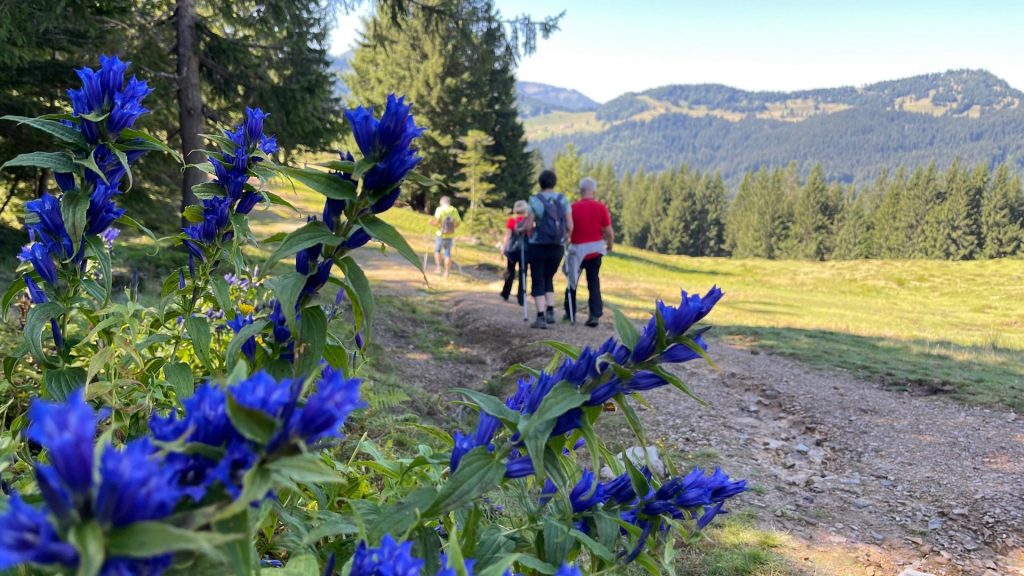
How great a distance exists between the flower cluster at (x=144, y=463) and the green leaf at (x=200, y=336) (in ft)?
3.75

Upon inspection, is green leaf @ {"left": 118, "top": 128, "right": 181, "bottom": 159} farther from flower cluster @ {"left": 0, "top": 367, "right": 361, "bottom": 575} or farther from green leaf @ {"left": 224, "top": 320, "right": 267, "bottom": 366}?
flower cluster @ {"left": 0, "top": 367, "right": 361, "bottom": 575}

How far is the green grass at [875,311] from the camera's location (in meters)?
9.23

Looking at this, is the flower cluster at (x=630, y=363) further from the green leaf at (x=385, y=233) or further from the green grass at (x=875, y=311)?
the green grass at (x=875, y=311)

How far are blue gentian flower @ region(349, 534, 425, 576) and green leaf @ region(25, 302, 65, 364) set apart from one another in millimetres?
1218

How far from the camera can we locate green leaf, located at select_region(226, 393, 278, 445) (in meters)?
0.70

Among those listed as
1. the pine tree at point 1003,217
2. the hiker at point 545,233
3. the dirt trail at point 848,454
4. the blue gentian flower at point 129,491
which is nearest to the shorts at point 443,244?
the hiker at point 545,233

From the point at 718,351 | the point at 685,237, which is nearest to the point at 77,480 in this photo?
the point at 718,351

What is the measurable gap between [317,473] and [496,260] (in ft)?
74.9

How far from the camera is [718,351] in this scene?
31.6ft

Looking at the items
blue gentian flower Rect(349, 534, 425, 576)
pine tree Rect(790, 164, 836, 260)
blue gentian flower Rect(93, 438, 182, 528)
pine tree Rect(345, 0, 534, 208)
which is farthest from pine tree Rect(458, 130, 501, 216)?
pine tree Rect(790, 164, 836, 260)

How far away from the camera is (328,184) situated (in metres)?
1.20

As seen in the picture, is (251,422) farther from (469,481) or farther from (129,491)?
(469,481)

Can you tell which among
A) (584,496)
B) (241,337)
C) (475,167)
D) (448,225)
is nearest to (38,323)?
(241,337)

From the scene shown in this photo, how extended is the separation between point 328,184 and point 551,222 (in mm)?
8204
